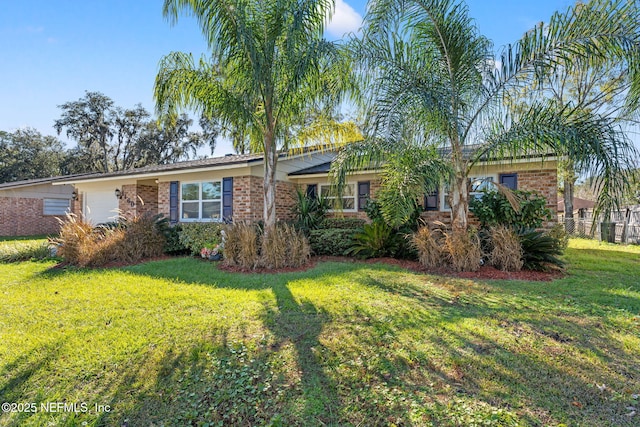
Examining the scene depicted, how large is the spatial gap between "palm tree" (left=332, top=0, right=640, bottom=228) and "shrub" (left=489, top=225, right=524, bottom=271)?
87 cm

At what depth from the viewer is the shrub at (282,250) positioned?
827 centimetres

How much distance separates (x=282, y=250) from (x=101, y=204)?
1413cm

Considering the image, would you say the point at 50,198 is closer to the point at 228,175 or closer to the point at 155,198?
the point at 155,198

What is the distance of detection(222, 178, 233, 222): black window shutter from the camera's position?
12.0 metres

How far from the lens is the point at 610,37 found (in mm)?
5832

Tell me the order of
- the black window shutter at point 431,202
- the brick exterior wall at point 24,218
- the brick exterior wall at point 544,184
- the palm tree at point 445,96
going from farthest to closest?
the brick exterior wall at point 24,218, the black window shutter at point 431,202, the brick exterior wall at point 544,184, the palm tree at point 445,96

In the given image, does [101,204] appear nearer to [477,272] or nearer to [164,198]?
[164,198]

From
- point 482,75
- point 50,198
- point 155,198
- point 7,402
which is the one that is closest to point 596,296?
point 482,75

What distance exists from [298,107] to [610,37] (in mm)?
6438

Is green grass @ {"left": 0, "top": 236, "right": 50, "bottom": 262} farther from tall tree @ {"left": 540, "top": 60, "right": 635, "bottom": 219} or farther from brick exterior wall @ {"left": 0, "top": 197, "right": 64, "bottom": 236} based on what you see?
tall tree @ {"left": 540, "top": 60, "right": 635, "bottom": 219}

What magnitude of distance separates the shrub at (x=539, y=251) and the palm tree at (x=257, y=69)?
5.77 metres

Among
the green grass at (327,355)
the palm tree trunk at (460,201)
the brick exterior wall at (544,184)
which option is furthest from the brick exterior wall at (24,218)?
the brick exterior wall at (544,184)

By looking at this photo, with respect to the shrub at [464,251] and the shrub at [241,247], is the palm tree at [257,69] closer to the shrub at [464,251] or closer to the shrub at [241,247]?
the shrub at [241,247]

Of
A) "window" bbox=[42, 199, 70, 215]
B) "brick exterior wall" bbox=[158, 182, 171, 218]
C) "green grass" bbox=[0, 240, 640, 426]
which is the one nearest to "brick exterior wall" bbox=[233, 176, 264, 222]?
"brick exterior wall" bbox=[158, 182, 171, 218]
